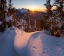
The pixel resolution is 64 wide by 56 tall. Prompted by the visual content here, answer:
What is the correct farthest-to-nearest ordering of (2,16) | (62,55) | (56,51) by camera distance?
1. (2,16)
2. (56,51)
3. (62,55)

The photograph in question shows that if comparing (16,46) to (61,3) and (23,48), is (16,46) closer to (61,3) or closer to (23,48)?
(23,48)

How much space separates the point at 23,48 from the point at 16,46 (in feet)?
2.44

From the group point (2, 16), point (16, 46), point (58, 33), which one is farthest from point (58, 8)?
point (16, 46)

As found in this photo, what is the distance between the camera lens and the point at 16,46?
12.7m

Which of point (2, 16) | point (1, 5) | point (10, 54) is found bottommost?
point (10, 54)

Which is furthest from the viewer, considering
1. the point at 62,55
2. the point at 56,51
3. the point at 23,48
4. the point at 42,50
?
the point at 23,48

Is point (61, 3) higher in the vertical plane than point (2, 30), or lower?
higher

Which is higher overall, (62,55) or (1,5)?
(1,5)

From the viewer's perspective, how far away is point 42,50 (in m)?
11.5

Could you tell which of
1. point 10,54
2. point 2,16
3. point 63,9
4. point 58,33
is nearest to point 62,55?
point 10,54

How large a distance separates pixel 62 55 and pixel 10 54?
371 cm

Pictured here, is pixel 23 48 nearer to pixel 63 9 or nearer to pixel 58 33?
pixel 58 33

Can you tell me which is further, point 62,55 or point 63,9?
point 63,9

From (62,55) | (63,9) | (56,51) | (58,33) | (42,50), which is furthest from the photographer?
(63,9)
